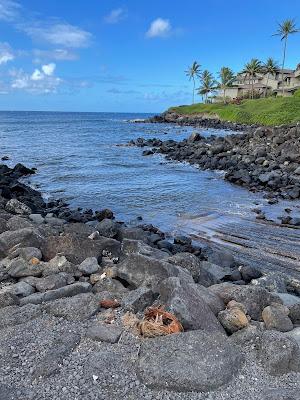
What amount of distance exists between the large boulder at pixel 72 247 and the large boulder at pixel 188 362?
13.3 ft

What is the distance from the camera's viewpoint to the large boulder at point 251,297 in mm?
7176

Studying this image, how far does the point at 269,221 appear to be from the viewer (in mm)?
16953

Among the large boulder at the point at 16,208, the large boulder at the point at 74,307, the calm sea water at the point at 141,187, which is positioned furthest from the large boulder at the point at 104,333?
the large boulder at the point at 16,208

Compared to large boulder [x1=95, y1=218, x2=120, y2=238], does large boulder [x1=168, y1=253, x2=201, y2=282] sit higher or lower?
higher

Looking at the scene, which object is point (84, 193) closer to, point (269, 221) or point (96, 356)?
point (269, 221)

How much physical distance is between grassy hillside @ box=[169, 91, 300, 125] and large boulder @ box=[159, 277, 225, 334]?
5746 cm

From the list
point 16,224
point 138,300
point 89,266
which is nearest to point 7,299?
point 89,266

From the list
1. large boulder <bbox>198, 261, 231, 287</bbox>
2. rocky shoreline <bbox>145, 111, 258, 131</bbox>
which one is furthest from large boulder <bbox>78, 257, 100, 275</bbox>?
rocky shoreline <bbox>145, 111, 258, 131</bbox>

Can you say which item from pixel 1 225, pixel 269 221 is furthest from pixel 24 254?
pixel 269 221

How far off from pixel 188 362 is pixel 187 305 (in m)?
1.19

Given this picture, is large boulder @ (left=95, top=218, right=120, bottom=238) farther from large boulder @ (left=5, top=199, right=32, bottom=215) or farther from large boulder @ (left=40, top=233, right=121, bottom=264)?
large boulder @ (left=5, top=199, right=32, bottom=215)

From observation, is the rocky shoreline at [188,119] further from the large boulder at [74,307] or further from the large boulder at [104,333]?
the large boulder at [104,333]

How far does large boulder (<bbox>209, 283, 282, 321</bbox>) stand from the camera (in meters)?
7.18

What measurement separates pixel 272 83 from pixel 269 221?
103 metres
